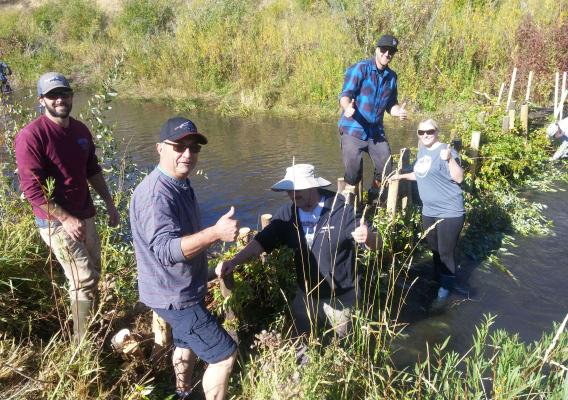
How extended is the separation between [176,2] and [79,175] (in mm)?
22184

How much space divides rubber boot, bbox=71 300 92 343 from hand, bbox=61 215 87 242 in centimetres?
44

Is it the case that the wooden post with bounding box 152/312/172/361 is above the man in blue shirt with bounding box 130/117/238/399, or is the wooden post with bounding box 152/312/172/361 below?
below

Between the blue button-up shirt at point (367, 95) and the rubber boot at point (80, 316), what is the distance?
137 inches

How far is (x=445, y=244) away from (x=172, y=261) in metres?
3.23

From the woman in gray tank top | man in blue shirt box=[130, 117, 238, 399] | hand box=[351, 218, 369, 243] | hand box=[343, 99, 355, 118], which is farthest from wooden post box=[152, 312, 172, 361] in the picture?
hand box=[343, 99, 355, 118]

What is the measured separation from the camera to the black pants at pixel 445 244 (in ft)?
15.2

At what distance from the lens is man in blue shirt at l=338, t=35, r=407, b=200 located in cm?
530

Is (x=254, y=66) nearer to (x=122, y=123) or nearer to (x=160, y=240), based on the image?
(x=122, y=123)

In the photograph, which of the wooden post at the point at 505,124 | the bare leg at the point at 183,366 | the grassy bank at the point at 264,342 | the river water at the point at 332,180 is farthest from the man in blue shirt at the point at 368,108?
the bare leg at the point at 183,366

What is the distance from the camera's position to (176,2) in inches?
902

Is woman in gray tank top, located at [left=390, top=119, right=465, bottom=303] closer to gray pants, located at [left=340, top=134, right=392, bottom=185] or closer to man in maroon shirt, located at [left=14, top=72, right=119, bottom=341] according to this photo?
gray pants, located at [left=340, top=134, right=392, bottom=185]

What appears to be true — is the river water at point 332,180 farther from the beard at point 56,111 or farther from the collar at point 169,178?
the beard at point 56,111

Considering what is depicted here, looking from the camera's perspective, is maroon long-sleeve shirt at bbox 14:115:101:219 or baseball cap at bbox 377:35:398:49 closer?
maroon long-sleeve shirt at bbox 14:115:101:219

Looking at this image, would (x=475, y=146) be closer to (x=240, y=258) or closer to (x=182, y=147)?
(x=240, y=258)
